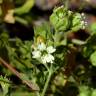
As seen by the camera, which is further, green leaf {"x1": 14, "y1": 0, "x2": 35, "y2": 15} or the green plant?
green leaf {"x1": 14, "y1": 0, "x2": 35, "y2": 15}

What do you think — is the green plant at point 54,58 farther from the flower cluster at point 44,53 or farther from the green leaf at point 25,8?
the green leaf at point 25,8

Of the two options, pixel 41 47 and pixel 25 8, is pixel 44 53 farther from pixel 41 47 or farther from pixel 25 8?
pixel 25 8

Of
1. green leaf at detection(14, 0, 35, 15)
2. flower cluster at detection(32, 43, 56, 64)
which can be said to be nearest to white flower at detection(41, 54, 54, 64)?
flower cluster at detection(32, 43, 56, 64)

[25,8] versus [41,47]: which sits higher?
[41,47]

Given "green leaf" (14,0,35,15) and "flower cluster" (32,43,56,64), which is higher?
"flower cluster" (32,43,56,64)

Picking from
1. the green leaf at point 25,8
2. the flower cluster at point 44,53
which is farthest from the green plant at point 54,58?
the green leaf at point 25,8

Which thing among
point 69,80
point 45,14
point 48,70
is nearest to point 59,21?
point 48,70

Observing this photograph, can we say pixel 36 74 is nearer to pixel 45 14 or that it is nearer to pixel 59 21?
pixel 59 21

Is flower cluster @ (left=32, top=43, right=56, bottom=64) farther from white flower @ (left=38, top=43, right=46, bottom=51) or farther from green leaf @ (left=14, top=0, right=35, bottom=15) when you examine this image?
green leaf @ (left=14, top=0, right=35, bottom=15)

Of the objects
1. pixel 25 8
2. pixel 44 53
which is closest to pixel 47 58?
pixel 44 53
